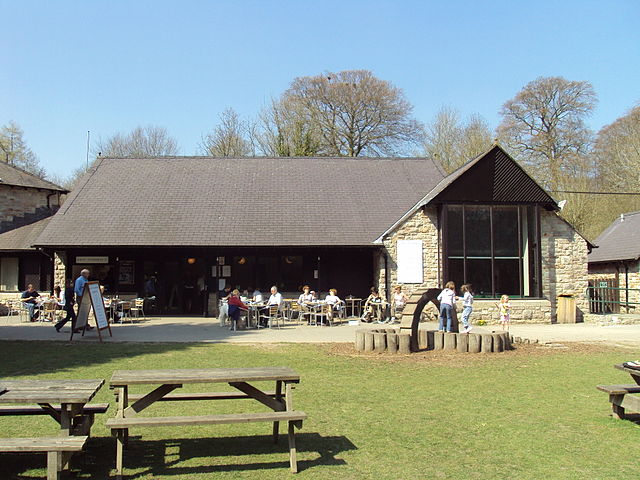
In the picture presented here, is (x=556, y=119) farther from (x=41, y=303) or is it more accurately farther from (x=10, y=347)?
(x=10, y=347)

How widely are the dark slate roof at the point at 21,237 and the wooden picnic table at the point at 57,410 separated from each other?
66.3 ft

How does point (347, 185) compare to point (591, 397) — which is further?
point (347, 185)

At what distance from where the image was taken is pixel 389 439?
256 inches

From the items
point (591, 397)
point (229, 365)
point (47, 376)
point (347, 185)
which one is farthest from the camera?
point (347, 185)

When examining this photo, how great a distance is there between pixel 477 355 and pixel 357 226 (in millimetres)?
11053

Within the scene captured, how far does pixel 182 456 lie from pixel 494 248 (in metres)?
17.7

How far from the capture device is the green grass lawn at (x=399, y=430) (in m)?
5.58

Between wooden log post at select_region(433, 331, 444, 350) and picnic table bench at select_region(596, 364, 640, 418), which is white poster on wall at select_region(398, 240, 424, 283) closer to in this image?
wooden log post at select_region(433, 331, 444, 350)

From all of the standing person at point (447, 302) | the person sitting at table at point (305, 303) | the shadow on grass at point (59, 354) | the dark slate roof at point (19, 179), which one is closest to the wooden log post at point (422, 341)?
the standing person at point (447, 302)

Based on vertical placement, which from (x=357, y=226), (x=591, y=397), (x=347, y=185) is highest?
(x=347, y=185)

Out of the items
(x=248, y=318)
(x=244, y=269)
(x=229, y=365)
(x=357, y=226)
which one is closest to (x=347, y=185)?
(x=357, y=226)

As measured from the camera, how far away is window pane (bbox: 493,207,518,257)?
21.9 metres

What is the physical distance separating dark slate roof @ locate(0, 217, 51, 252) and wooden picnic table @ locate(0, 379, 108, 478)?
20.2 meters

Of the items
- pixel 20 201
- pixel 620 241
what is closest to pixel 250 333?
pixel 20 201
